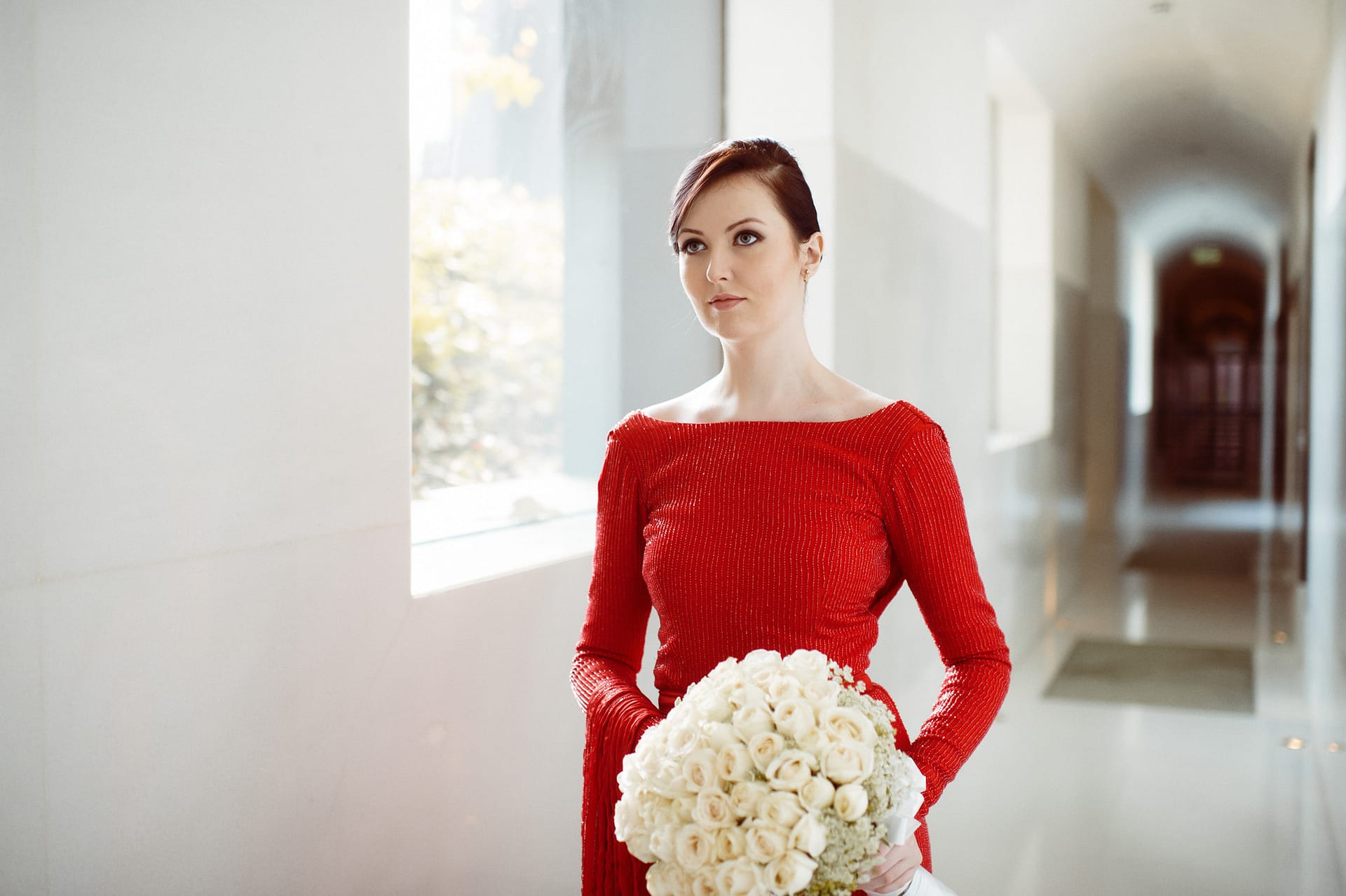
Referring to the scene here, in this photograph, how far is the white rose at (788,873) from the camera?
1068 millimetres

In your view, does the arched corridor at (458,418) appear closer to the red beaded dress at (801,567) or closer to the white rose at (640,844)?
the red beaded dress at (801,567)

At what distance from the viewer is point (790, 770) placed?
109cm

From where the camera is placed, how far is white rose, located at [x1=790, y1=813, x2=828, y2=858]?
3.51ft

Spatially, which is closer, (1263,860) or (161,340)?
(161,340)

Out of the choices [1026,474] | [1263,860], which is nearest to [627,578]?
[1263,860]

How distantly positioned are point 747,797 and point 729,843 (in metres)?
0.05

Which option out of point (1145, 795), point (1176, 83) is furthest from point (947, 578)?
point (1176, 83)

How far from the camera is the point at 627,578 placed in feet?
5.57

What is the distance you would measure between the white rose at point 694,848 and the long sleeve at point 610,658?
0.44 metres

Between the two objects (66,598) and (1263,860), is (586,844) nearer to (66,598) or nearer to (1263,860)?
(66,598)

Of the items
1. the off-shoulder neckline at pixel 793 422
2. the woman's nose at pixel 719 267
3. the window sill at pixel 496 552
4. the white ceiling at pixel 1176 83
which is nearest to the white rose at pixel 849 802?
the off-shoulder neckline at pixel 793 422

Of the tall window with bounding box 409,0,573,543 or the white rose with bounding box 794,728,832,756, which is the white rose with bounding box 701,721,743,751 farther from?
the tall window with bounding box 409,0,573,543

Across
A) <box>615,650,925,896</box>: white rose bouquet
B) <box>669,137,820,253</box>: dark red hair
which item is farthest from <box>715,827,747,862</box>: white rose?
<box>669,137,820,253</box>: dark red hair

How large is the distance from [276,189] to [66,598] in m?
0.65
